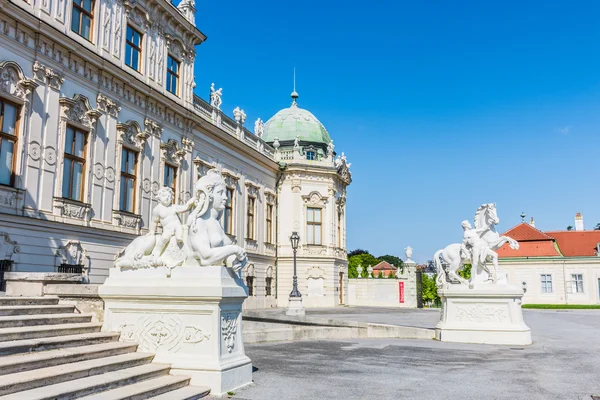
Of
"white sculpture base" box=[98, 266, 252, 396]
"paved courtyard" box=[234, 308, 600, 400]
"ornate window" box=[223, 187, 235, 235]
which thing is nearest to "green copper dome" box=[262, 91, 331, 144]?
"ornate window" box=[223, 187, 235, 235]

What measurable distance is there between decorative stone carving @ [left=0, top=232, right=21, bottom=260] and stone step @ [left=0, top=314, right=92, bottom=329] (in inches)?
308

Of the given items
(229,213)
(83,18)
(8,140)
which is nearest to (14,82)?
(8,140)

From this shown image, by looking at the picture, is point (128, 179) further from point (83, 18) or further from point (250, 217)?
point (250, 217)

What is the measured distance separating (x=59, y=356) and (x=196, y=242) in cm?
217

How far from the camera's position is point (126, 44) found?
1991 centimetres

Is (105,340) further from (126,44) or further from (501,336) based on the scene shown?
(126,44)

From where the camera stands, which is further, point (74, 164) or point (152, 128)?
point (152, 128)

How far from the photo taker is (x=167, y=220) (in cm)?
822

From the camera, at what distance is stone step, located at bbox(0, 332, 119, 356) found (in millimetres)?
5971

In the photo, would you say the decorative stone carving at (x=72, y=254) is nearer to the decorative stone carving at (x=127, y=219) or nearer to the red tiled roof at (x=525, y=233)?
the decorative stone carving at (x=127, y=219)

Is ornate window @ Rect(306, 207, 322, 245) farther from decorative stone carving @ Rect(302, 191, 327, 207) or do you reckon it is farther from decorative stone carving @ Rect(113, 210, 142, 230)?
decorative stone carving @ Rect(113, 210, 142, 230)

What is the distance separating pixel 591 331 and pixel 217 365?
15.4 m

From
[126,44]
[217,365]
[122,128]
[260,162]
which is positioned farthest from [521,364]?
[260,162]

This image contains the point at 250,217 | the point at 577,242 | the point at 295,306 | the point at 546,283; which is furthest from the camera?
the point at 577,242
